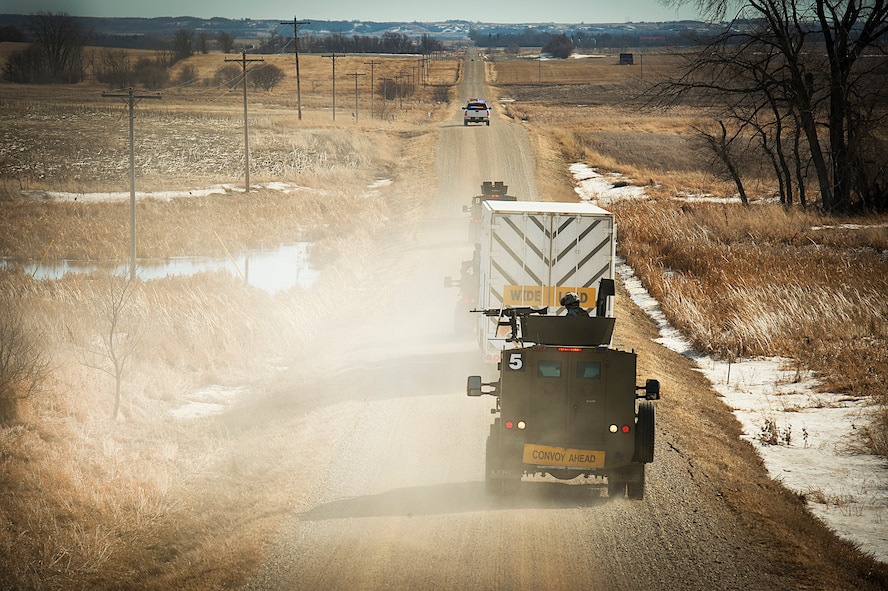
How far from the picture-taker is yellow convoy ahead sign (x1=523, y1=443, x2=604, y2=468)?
980 centimetres

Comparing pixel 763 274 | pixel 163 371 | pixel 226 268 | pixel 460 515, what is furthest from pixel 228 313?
pixel 763 274

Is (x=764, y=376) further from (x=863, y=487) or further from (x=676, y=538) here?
(x=676, y=538)

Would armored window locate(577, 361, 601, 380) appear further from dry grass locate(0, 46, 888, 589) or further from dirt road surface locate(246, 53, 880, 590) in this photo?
dry grass locate(0, 46, 888, 589)

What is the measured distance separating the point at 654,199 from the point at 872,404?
105ft

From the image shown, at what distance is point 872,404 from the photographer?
15.8 m

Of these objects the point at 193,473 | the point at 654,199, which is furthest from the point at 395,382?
the point at 654,199

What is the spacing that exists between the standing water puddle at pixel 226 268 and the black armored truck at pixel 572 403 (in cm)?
2031

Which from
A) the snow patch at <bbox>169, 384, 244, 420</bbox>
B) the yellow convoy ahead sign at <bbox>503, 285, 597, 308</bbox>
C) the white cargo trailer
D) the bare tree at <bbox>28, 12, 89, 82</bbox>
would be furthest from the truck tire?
the bare tree at <bbox>28, 12, 89, 82</bbox>

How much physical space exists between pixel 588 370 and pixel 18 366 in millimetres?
12190

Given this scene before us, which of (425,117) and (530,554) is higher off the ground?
(425,117)

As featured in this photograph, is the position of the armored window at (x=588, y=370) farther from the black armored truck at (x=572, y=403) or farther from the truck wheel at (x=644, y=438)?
the truck wheel at (x=644, y=438)

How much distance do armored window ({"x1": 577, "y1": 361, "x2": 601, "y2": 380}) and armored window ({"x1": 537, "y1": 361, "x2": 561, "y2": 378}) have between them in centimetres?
26

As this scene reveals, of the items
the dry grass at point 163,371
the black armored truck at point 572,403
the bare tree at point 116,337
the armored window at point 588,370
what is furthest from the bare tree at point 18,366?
the armored window at point 588,370

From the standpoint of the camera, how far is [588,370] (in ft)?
31.9
